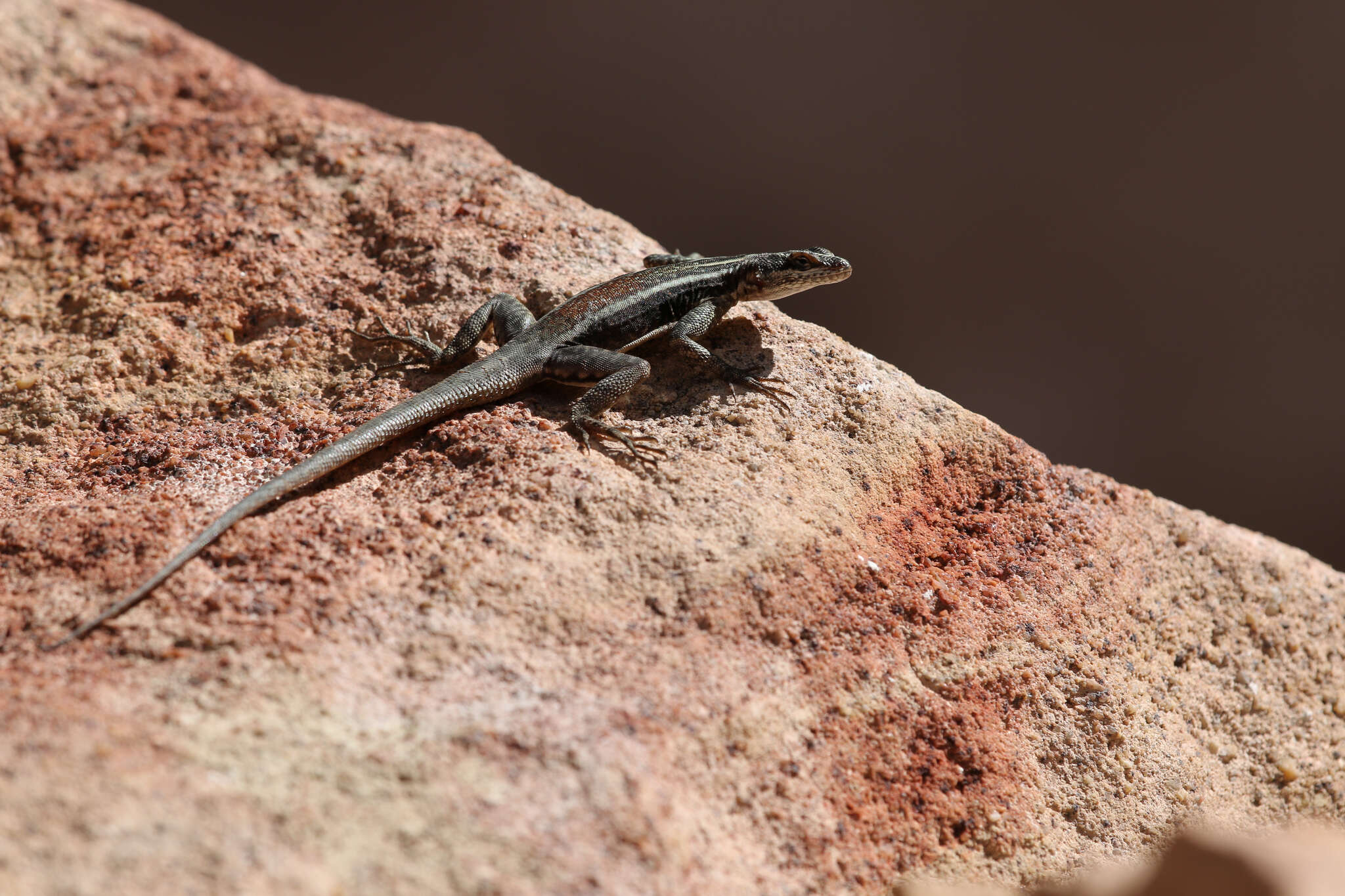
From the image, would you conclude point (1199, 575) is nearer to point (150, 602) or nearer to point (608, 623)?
point (608, 623)

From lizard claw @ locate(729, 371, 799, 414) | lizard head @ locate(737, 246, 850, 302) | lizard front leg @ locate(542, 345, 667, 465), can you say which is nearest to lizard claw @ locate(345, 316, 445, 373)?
lizard front leg @ locate(542, 345, 667, 465)

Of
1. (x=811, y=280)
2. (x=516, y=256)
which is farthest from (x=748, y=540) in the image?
(x=516, y=256)

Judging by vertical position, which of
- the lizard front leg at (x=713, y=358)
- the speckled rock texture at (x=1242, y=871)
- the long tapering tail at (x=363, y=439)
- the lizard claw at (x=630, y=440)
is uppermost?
the speckled rock texture at (x=1242, y=871)

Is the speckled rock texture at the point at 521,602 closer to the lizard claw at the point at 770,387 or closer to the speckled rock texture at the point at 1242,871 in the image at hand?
the lizard claw at the point at 770,387

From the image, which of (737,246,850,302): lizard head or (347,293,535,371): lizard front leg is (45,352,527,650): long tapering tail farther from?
(737,246,850,302): lizard head

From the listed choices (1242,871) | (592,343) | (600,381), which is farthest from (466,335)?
(1242,871)

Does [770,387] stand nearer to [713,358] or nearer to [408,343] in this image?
[713,358]

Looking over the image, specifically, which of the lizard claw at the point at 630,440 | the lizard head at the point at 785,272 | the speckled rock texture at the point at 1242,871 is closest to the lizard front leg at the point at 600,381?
the lizard claw at the point at 630,440
